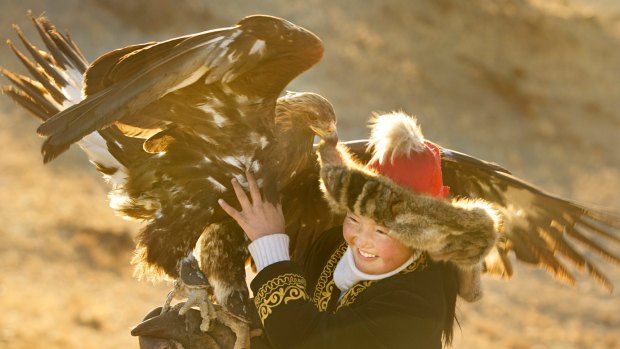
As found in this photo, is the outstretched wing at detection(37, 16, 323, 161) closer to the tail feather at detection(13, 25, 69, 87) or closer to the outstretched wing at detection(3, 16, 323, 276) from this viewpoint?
the outstretched wing at detection(3, 16, 323, 276)

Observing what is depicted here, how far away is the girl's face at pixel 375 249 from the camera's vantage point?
2604 mm

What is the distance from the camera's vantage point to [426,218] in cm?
250

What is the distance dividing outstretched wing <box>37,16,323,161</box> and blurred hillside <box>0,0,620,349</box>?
4106mm

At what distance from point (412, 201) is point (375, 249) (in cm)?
21

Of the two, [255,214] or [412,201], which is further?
[255,214]

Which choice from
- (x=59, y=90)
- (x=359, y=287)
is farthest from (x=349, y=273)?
(x=59, y=90)

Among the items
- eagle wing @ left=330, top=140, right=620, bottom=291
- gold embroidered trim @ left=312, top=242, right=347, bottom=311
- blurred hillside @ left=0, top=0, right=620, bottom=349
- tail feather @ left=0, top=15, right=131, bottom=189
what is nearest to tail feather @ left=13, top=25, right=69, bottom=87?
tail feather @ left=0, top=15, right=131, bottom=189

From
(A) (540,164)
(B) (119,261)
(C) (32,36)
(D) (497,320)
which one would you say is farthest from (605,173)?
(C) (32,36)

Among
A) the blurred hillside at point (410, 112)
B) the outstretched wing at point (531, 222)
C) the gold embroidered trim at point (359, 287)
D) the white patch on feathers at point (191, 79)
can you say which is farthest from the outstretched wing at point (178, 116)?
the blurred hillside at point (410, 112)

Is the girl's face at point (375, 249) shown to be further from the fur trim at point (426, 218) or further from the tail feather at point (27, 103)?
the tail feather at point (27, 103)

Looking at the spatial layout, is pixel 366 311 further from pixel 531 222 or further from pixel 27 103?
pixel 27 103

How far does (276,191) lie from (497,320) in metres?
5.57

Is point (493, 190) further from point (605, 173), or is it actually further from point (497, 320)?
point (605, 173)

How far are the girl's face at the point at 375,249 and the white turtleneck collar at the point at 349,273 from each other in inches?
0.8
